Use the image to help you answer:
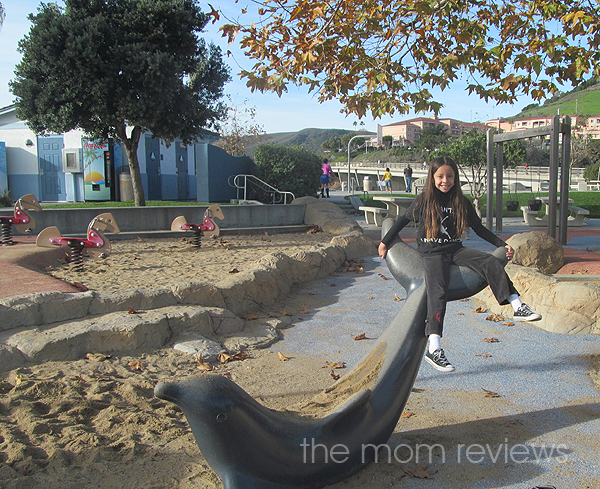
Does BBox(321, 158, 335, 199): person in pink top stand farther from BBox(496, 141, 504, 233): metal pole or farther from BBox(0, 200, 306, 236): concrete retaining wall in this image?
BBox(496, 141, 504, 233): metal pole

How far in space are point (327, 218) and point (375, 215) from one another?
111 inches

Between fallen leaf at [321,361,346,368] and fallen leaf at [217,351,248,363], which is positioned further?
fallen leaf at [217,351,248,363]

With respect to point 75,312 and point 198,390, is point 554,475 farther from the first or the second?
point 75,312

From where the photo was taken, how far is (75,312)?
4.72m

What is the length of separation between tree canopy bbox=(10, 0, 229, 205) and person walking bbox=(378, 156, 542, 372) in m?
10.4

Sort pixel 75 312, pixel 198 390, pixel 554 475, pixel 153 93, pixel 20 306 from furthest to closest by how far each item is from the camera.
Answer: pixel 153 93
pixel 75 312
pixel 20 306
pixel 554 475
pixel 198 390

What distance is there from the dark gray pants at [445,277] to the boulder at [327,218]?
8.36 m

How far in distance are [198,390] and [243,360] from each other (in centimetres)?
259

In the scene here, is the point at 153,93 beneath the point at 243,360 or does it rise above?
above

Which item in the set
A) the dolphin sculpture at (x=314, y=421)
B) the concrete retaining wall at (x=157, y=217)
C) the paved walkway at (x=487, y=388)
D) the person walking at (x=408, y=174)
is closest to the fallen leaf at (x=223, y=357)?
the paved walkway at (x=487, y=388)

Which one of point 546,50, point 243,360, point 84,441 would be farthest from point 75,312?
point 546,50

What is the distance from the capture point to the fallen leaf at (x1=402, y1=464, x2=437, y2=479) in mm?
2602

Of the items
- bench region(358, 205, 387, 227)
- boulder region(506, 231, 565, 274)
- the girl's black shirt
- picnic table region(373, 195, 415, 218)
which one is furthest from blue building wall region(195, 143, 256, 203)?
the girl's black shirt

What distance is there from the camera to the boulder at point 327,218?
469 inches
